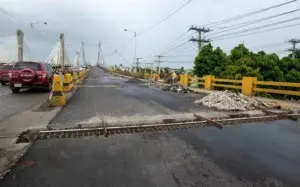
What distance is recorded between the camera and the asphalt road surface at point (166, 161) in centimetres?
418

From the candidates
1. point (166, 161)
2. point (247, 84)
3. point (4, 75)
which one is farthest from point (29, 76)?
point (166, 161)

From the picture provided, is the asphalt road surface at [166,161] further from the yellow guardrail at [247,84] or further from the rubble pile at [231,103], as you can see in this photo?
the yellow guardrail at [247,84]

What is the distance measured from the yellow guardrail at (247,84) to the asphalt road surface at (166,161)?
24.3 ft

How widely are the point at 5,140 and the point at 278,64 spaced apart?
29409mm

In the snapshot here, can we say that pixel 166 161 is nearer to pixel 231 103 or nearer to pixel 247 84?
pixel 231 103

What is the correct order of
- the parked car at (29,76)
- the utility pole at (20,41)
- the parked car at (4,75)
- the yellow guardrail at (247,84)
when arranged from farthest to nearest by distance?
the utility pole at (20,41), the parked car at (4,75), the parked car at (29,76), the yellow guardrail at (247,84)

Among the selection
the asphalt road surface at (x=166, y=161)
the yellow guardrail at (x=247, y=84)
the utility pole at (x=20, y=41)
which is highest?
the utility pole at (x=20, y=41)

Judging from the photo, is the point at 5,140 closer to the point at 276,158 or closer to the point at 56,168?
the point at 56,168

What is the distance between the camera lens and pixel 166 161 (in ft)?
16.3

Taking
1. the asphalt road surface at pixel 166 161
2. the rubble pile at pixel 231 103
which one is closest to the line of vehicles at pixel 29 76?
the rubble pile at pixel 231 103

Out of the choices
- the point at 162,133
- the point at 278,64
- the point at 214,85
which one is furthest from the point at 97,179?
the point at 278,64

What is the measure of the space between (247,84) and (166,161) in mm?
13083

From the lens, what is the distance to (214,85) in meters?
21.9

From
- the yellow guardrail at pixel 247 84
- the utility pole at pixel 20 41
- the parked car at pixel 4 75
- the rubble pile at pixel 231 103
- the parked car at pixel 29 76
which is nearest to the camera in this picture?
the rubble pile at pixel 231 103
